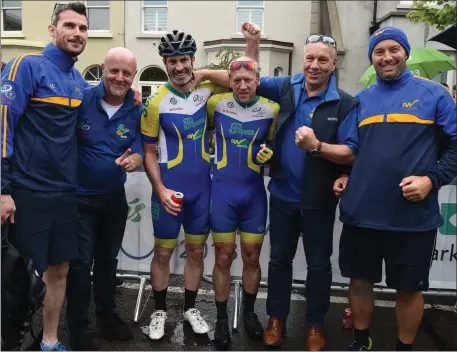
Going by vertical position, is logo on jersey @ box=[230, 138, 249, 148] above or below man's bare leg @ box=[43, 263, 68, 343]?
above

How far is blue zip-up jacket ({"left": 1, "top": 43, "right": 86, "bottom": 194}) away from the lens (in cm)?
287

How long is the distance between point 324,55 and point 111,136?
1.67 m

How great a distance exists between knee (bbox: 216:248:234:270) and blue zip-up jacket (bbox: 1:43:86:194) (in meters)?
1.25

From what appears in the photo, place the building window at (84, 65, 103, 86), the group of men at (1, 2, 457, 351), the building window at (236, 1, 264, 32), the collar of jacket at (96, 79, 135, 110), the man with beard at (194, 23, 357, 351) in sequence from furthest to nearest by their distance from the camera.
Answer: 1. the building window at (84, 65, 103, 86)
2. the building window at (236, 1, 264, 32)
3. the collar of jacket at (96, 79, 135, 110)
4. the man with beard at (194, 23, 357, 351)
5. the group of men at (1, 2, 457, 351)

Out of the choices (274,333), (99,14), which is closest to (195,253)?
(274,333)

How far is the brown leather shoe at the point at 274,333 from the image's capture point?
A: 3.64 m

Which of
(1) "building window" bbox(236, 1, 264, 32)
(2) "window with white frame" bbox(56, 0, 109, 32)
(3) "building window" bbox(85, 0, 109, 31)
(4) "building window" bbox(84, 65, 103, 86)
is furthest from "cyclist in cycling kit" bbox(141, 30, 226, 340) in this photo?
(3) "building window" bbox(85, 0, 109, 31)

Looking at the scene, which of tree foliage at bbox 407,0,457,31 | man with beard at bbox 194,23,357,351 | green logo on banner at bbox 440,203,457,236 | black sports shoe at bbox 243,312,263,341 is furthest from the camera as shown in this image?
tree foliage at bbox 407,0,457,31

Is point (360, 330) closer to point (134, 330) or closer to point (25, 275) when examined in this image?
point (134, 330)

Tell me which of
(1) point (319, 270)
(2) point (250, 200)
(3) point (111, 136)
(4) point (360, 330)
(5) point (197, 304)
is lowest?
(5) point (197, 304)

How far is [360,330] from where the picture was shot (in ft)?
11.0

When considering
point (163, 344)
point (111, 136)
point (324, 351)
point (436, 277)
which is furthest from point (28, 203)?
point (436, 277)

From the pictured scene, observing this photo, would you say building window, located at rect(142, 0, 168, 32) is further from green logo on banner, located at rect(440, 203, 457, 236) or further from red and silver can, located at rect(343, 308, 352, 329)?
red and silver can, located at rect(343, 308, 352, 329)

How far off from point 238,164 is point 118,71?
1.13m
